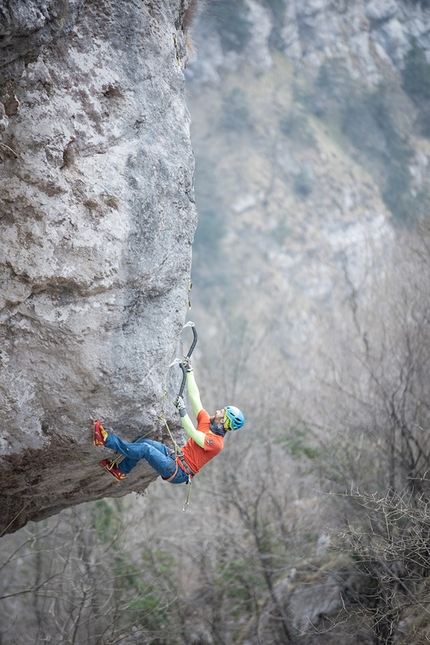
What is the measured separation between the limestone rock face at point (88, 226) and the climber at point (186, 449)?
0.60 ft

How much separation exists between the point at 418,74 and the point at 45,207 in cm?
4158

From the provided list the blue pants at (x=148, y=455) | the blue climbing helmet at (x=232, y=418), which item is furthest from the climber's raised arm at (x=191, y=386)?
the blue pants at (x=148, y=455)

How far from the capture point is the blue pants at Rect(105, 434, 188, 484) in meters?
5.05

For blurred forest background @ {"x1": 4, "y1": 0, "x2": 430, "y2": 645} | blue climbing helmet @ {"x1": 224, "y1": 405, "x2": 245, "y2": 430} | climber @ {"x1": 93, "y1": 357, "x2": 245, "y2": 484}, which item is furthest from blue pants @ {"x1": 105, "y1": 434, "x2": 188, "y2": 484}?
blurred forest background @ {"x1": 4, "y1": 0, "x2": 430, "y2": 645}

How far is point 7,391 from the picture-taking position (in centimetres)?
481

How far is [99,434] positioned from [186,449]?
104cm

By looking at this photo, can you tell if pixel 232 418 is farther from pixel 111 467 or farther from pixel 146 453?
pixel 111 467

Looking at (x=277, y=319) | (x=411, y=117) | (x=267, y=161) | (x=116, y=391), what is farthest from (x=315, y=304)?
(x=116, y=391)

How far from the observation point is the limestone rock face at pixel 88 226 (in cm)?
448

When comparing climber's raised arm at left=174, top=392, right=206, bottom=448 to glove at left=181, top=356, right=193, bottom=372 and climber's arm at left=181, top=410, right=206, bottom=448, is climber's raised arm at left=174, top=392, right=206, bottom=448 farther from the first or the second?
glove at left=181, top=356, right=193, bottom=372

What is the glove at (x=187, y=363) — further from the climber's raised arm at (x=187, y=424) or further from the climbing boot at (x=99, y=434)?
the climbing boot at (x=99, y=434)

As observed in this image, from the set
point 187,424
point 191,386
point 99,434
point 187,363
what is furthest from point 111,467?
point 187,363

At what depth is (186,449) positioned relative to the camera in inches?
224

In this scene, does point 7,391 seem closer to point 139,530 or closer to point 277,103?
point 139,530
